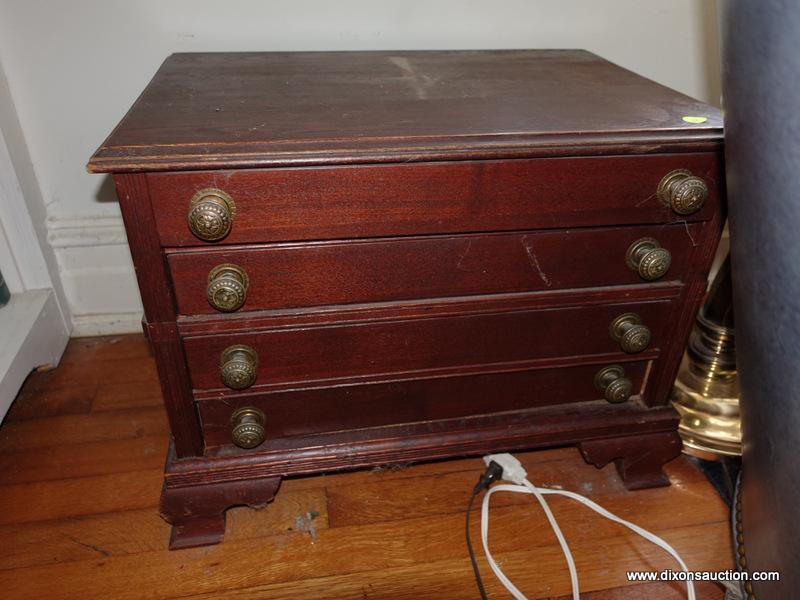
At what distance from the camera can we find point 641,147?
849 millimetres

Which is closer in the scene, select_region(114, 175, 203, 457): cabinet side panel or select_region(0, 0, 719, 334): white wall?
select_region(114, 175, 203, 457): cabinet side panel

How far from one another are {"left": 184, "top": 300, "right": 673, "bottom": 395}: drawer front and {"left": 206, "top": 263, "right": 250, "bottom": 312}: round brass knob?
0.08m

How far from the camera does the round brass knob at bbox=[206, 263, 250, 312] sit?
845mm

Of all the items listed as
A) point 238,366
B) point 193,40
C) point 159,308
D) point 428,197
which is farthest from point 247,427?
point 193,40

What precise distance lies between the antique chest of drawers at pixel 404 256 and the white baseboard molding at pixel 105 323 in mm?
665

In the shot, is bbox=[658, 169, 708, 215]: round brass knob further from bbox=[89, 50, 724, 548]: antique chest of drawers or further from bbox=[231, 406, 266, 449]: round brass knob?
bbox=[231, 406, 266, 449]: round brass knob

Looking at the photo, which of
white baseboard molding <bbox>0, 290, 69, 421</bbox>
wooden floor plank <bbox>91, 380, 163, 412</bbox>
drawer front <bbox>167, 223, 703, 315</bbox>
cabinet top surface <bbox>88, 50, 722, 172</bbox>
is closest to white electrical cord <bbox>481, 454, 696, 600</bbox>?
drawer front <bbox>167, 223, 703, 315</bbox>

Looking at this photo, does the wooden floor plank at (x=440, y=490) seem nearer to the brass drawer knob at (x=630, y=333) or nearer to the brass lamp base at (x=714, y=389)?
the brass lamp base at (x=714, y=389)

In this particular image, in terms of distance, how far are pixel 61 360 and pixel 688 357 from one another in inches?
58.2

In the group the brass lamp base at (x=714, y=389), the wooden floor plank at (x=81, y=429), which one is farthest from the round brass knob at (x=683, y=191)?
the wooden floor plank at (x=81, y=429)

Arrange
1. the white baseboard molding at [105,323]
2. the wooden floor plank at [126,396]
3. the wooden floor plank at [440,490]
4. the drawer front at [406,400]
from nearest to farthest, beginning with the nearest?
the drawer front at [406,400] < the wooden floor plank at [440,490] < the wooden floor plank at [126,396] < the white baseboard molding at [105,323]

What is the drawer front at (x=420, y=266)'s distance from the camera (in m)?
0.87

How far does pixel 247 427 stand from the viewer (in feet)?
3.27

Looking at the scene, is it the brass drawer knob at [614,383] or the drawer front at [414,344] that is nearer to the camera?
the drawer front at [414,344]
